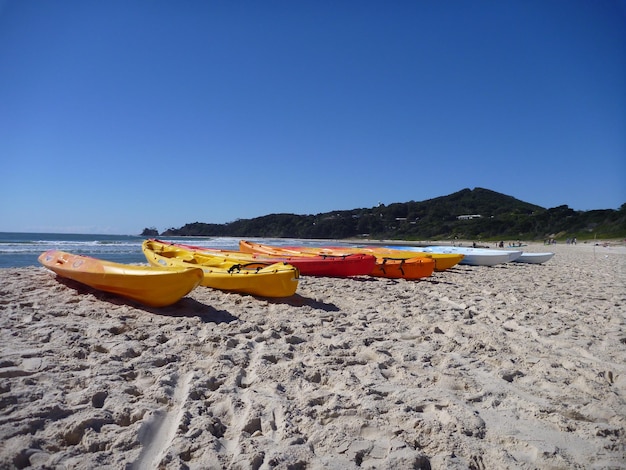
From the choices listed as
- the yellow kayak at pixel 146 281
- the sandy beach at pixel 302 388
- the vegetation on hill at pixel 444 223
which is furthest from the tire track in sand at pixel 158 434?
the vegetation on hill at pixel 444 223

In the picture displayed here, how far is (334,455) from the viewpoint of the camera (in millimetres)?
1688

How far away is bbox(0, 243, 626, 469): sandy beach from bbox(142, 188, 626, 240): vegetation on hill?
38.1 metres

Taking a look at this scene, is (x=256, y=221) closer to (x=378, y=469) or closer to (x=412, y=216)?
(x=412, y=216)

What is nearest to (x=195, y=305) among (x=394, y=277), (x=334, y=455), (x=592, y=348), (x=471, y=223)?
(x=334, y=455)

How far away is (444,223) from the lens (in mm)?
56562

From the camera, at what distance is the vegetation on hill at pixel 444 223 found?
40656 mm

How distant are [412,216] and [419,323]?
65.4 meters

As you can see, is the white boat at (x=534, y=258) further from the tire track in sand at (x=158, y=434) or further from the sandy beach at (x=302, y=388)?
the tire track in sand at (x=158, y=434)

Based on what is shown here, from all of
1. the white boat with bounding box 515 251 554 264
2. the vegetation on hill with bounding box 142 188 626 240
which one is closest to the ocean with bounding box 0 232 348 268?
the white boat with bounding box 515 251 554 264

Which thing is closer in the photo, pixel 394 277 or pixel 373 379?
pixel 373 379

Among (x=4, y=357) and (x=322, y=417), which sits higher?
(x=4, y=357)

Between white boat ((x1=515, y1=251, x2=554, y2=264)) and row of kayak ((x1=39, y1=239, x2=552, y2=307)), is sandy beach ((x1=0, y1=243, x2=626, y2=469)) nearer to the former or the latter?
row of kayak ((x1=39, y1=239, x2=552, y2=307))

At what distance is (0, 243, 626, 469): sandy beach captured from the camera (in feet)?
5.48

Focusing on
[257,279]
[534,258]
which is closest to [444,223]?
[534,258]
